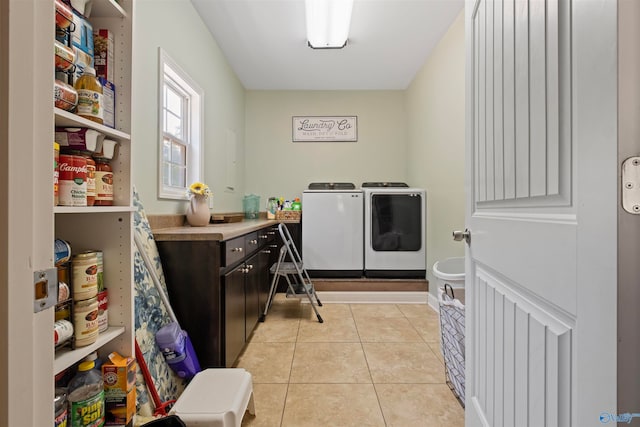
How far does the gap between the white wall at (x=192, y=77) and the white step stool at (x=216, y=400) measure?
105 cm

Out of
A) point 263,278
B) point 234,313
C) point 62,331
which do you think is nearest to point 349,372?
point 234,313

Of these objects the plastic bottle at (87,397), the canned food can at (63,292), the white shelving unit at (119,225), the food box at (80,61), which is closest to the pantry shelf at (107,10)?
the white shelving unit at (119,225)

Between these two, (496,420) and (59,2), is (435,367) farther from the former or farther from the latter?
(59,2)

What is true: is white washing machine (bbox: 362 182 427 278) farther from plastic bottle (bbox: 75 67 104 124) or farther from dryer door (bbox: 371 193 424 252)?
plastic bottle (bbox: 75 67 104 124)

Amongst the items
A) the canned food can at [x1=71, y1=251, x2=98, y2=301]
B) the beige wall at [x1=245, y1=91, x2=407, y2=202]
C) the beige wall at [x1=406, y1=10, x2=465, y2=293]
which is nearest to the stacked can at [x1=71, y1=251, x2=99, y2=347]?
the canned food can at [x1=71, y1=251, x2=98, y2=301]

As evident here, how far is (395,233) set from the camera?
3.50 metres

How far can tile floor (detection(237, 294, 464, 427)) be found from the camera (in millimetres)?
1487

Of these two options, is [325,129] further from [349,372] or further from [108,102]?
[108,102]

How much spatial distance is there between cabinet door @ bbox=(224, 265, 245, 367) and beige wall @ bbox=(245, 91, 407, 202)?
228 cm

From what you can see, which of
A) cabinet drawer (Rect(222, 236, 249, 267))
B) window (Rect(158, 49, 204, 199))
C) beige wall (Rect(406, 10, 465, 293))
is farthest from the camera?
beige wall (Rect(406, 10, 465, 293))

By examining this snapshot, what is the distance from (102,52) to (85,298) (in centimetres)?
82

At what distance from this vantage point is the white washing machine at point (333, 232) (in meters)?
3.54

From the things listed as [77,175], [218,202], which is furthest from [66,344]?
[218,202]

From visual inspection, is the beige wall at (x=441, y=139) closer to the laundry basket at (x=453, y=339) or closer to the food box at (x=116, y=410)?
the laundry basket at (x=453, y=339)
